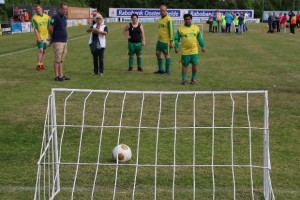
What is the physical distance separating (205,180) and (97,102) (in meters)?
4.73

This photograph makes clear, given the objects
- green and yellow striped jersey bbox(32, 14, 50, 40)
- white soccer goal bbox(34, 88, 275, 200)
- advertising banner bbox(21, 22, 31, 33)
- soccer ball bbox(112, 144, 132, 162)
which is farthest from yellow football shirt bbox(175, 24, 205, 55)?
advertising banner bbox(21, 22, 31, 33)

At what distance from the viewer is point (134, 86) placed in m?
11.9

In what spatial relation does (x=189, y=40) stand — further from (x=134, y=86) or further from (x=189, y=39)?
(x=134, y=86)

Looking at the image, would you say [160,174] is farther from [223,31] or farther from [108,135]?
[223,31]

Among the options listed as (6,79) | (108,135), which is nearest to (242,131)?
(108,135)

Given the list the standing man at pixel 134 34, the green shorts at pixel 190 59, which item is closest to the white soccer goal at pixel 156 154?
the green shorts at pixel 190 59

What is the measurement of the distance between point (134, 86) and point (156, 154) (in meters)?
7.14

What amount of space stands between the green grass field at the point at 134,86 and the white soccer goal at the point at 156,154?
15cm

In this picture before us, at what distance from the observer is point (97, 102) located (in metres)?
9.73

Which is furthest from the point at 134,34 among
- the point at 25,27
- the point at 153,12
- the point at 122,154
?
the point at 153,12

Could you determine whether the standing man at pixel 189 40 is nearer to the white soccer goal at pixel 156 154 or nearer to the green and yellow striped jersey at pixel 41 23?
the white soccer goal at pixel 156 154

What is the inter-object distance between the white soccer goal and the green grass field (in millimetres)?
148

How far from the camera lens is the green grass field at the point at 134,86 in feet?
18.5

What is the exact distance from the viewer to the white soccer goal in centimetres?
476
